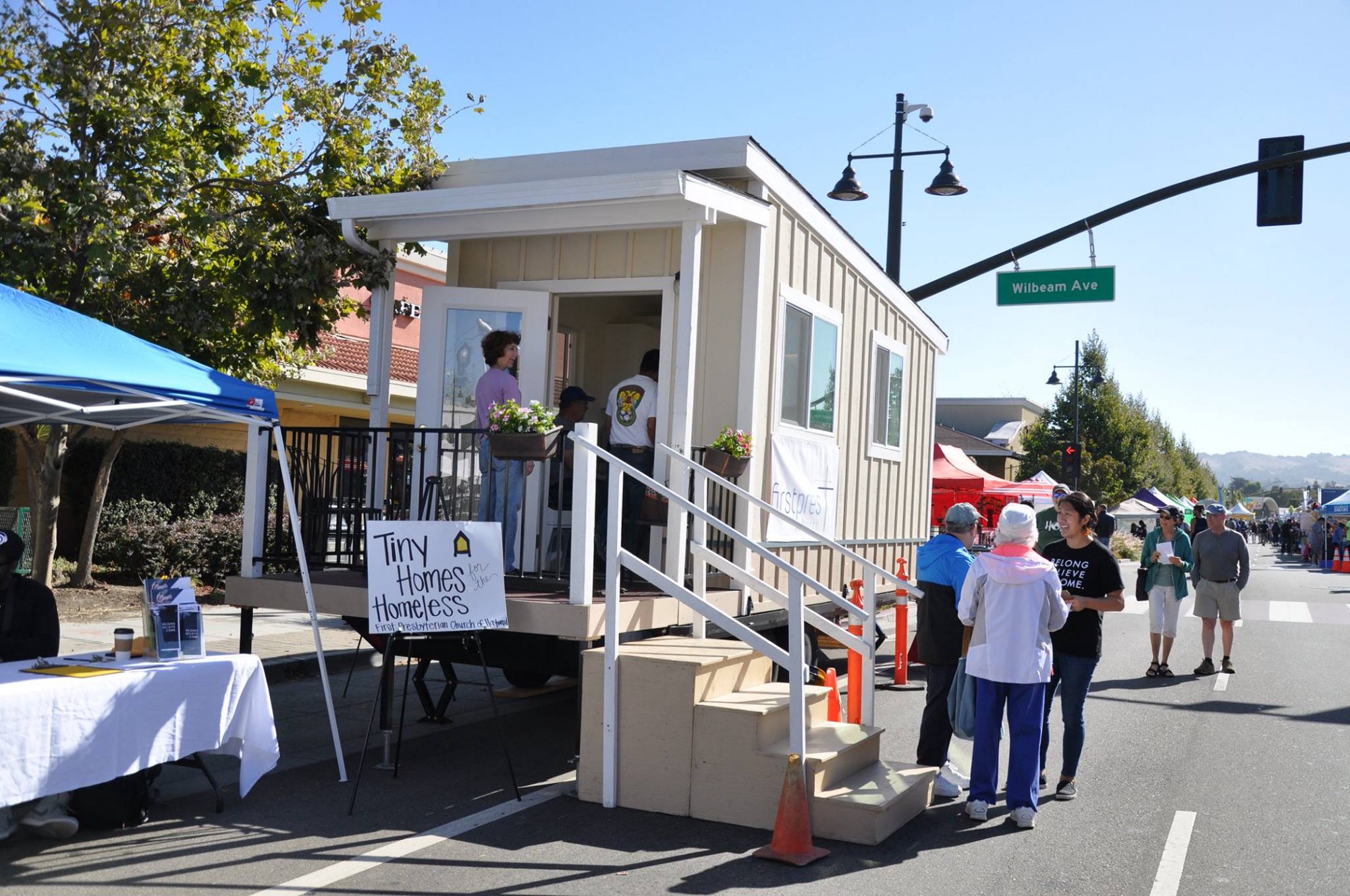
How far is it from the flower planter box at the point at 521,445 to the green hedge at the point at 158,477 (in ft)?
37.1

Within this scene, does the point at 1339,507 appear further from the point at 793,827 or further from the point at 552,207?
the point at 793,827

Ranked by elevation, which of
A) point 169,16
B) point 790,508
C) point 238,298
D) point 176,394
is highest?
point 169,16

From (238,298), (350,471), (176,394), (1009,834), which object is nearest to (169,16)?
(238,298)

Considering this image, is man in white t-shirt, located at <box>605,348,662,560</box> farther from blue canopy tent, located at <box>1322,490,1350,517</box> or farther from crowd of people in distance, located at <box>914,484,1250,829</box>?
blue canopy tent, located at <box>1322,490,1350,517</box>

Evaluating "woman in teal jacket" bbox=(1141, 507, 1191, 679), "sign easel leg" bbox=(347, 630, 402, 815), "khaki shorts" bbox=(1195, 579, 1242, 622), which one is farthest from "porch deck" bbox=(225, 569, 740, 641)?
"khaki shorts" bbox=(1195, 579, 1242, 622)

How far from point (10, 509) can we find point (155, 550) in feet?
6.19

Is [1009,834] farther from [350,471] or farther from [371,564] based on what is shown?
[350,471]

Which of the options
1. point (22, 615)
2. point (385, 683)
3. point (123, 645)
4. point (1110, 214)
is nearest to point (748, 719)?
point (385, 683)

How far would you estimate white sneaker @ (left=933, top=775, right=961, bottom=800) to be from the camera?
21.6 feet

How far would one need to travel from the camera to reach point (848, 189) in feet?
51.3

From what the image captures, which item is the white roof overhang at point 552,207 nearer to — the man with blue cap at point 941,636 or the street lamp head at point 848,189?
the man with blue cap at point 941,636

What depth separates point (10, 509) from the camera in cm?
1442

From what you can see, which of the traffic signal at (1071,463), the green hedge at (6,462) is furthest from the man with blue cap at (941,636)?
the traffic signal at (1071,463)

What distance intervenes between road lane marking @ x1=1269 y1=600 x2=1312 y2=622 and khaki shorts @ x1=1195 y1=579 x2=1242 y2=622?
774 centimetres
